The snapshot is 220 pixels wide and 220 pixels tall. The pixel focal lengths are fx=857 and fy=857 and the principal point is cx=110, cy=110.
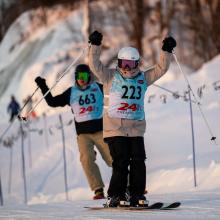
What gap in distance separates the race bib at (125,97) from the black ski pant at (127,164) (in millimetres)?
204

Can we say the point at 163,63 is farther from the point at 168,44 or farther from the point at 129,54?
the point at 129,54

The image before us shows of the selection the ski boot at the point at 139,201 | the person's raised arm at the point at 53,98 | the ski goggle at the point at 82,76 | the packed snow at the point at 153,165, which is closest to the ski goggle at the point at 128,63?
the ski boot at the point at 139,201

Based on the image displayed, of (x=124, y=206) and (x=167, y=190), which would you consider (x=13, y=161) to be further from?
(x=124, y=206)

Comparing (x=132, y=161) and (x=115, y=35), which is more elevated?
(x=115, y=35)

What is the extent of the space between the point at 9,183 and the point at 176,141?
3.35 metres

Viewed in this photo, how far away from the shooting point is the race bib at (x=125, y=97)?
708 centimetres

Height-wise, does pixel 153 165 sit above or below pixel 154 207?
above

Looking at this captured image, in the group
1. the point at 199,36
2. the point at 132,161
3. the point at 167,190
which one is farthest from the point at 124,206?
the point at 199,36

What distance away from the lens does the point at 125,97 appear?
7086 millimetres

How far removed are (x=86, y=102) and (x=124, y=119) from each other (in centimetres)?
206

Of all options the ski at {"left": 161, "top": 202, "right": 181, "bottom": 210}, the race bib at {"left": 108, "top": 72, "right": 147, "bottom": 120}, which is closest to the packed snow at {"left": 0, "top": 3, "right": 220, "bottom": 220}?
the ski at {"left": 161, "top": 202, "right": 181, "bottom": 210}

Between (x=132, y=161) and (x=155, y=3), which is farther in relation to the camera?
(x=155, y=3)

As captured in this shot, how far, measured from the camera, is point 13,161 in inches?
626

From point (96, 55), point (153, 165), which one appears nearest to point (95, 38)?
point (96, 55)
